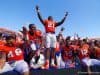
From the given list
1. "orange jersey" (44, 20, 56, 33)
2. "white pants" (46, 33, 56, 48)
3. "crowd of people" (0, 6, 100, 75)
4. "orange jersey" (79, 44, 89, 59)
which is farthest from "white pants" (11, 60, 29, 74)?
"orange jersey" (79, 44, 89, 59)

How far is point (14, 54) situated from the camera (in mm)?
10422

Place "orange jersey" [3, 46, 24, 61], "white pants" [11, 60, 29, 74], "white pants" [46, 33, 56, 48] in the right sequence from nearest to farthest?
"white pants" [11, 60, 29, 74] → "orange jersey" [3, 46, 24, 61] → "white pants" [46, 33, 56, 48]

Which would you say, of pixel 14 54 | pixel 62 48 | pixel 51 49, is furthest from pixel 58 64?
pixel 14 54

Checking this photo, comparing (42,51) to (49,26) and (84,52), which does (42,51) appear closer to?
(49,26)

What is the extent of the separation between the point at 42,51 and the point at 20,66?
2.76 m

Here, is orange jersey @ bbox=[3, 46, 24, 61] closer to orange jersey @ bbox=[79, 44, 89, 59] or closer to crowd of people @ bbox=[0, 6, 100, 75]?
crowd of people @ bbox=[0, 6, 100, 75]

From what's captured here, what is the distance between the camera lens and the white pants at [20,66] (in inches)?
397

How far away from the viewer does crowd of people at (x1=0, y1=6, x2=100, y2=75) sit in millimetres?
10461

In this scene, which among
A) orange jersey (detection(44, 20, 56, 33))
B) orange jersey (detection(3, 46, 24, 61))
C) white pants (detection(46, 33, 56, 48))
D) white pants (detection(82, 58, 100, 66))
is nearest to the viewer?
orange jersey (detection(3, 46, 24, 61))

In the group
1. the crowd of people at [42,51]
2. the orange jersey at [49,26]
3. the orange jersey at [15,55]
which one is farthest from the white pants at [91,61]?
the orange jersey at [15,55]

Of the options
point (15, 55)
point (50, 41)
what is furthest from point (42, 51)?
point (15, 55)

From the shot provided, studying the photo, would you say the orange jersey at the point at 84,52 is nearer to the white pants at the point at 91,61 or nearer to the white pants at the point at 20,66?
the white pants at the point at 91,61

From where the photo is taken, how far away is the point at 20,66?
33.4 ft

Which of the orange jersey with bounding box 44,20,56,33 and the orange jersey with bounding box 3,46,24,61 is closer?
the orange jersey with bounding box 3,46,24,61
